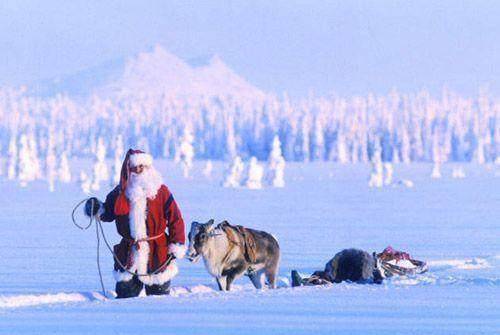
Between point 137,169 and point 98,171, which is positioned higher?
point 98,171

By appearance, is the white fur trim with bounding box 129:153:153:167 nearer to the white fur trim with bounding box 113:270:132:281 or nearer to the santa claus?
the santa claus

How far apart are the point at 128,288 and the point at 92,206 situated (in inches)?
36.2

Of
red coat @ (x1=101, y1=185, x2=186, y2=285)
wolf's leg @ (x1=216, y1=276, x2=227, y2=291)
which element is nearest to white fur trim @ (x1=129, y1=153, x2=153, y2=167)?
red coat @ (x1=101, y1=185, x2=186, y2=285)

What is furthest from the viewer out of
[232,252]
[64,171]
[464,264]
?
[64,171]

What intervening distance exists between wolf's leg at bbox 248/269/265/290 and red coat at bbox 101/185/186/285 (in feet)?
5.74

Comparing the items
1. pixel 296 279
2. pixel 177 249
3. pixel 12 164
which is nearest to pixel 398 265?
pixel 296 279

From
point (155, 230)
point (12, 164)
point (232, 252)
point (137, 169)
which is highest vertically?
point (12, 164)

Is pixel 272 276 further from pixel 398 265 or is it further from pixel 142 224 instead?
pixel 142 224

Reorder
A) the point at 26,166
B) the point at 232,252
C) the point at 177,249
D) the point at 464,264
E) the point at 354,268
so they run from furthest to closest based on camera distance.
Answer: the point at 26,166, the point at 464,264, the point at 354,268, the point at 232,252, the point at 177,249

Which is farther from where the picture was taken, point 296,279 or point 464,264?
point 464,264

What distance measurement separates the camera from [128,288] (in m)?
10.3

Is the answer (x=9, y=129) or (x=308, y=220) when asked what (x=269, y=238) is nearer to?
(x=308, y=220)

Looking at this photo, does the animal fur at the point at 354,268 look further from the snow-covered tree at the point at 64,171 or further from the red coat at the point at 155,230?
the snow-covered tree at the point at 64,171

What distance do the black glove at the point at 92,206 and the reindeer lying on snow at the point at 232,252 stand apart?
3.84 feet
